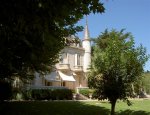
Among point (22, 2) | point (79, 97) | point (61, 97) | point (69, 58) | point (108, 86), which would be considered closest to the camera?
point (22, 2)

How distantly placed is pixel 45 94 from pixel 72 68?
71.4ft

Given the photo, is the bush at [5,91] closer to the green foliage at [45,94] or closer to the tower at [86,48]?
the green foliage at [45,94]

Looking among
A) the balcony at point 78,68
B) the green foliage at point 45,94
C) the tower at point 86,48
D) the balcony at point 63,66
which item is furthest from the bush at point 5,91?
the tower at point 86,48

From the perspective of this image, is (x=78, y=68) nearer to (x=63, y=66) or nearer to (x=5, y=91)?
(x=63, y=66)

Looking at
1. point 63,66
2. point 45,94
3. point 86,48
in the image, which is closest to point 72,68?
point 63,66

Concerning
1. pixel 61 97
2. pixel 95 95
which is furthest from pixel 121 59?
pixel 61 97

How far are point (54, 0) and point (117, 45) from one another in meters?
13.1

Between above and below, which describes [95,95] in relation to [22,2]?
below

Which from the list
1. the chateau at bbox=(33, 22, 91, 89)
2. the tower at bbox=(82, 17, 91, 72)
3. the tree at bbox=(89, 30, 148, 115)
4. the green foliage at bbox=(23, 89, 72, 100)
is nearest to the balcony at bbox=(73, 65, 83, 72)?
the chateau at bbox=(33, 22, 91, 89)

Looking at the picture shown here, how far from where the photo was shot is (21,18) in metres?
7.84

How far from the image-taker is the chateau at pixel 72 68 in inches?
2188

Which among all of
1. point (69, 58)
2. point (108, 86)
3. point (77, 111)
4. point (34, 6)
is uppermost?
point (69, 58)

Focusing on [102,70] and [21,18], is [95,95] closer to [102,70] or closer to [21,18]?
[102,70]

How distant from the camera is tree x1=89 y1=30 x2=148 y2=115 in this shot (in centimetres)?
2023
